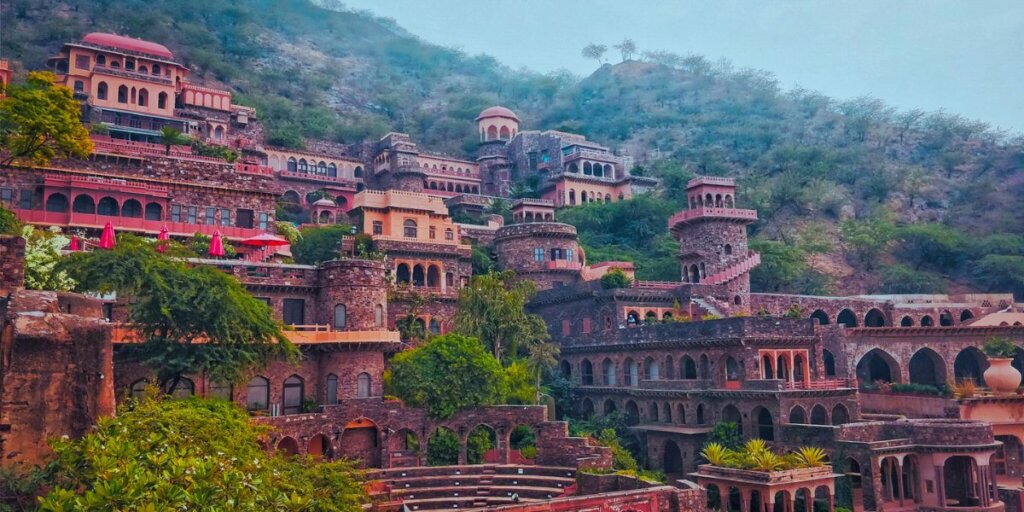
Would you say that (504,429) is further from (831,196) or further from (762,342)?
(831,196)

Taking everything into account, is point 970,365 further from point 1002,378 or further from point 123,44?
point 123,44

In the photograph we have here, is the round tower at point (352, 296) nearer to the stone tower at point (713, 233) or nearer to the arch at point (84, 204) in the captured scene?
the arch at point (84, 204)

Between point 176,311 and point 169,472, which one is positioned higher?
point 176,311

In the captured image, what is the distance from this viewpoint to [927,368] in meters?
47.5

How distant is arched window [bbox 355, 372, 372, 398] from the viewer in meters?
31.7

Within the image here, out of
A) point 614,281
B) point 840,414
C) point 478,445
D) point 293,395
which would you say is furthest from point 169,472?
point 614,281

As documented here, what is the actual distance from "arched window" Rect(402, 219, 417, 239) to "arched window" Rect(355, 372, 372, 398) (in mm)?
14840

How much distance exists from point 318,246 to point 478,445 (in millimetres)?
17808

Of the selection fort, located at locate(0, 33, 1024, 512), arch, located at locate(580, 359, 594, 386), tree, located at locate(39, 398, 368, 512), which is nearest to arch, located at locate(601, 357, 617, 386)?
fort, located at locate(0, 33, 1024, 512)

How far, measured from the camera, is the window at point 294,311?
3275 cm

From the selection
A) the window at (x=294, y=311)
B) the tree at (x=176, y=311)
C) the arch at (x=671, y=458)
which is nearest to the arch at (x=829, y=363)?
the arch at (x=671, y=458)

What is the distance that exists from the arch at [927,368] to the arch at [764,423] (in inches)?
564

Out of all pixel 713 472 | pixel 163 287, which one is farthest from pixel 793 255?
pixel 163 287

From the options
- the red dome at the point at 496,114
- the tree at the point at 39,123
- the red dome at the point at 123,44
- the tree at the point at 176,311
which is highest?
the red dome at the point at 496,114
